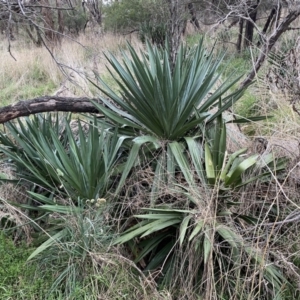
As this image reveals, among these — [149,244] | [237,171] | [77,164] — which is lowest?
[149,244]

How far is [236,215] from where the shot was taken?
9.20 ft

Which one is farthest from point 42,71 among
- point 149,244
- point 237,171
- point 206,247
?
point 206,247

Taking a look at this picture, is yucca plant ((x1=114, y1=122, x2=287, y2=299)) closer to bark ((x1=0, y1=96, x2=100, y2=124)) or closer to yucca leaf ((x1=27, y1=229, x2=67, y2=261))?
yucca leaf ((x1=27, y1=229, x2=67, y2=261))

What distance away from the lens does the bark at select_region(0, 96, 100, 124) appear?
357cm

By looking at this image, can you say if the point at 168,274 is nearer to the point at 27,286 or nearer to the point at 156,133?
the point at 27,286

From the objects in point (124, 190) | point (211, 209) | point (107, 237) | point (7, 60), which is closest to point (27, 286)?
point (107, 237)

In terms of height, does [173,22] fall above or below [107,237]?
above

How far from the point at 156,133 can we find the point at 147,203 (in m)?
0.70

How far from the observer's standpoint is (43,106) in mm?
3740

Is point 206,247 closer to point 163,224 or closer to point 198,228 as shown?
point 198,228

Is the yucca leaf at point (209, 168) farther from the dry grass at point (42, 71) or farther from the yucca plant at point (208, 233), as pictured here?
the dry grass at point (42, 71)

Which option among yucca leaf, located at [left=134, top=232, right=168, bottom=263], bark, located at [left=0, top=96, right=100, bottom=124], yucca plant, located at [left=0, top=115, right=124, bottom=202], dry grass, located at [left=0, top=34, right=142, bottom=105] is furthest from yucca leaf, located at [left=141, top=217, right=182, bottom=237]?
dry grass, located at [left=0, top=34, right=142, bottom=105]

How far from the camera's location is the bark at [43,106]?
357 cm

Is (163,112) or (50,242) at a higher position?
(163,112)
